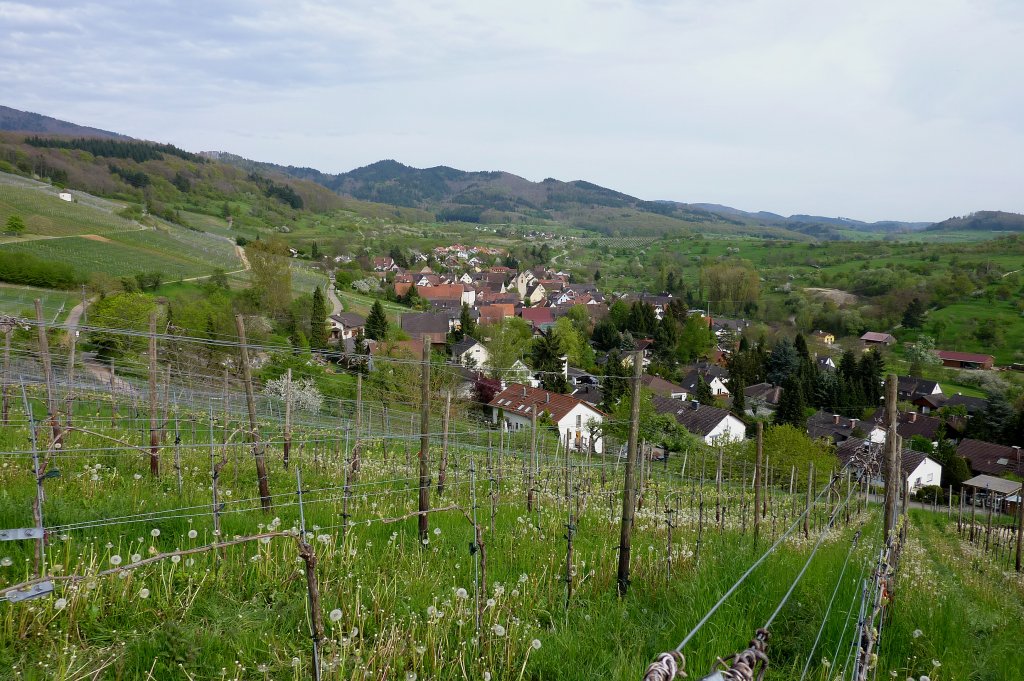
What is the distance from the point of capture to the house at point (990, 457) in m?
38.2

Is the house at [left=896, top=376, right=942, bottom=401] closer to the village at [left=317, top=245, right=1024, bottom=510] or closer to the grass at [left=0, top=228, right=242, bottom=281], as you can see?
the village at [left=317, top=245, right=1024, bottom=510]

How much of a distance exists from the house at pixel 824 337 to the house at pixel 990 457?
34221 millimetres

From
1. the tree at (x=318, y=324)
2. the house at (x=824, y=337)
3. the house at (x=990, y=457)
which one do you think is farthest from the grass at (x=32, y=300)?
the house at (x=824, y=337)

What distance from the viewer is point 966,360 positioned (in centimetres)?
6575

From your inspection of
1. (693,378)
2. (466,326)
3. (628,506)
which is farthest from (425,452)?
(466,326)

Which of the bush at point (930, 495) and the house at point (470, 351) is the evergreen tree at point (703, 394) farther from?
the house at point (470, 351)

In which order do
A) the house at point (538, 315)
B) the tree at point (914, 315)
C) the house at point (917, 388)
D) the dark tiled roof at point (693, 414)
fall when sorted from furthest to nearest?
the tree at point (914, 315) → the house at point (538, 315) → the house at point (917, 388) → the dark tiled roof at point (693, 414)

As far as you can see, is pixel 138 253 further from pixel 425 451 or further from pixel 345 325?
pixel 425 451

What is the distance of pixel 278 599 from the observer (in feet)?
15.2

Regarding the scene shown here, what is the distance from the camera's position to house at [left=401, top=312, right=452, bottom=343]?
56.0 m

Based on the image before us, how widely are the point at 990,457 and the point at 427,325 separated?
43353mm

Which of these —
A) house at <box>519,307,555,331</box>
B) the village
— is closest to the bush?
the village

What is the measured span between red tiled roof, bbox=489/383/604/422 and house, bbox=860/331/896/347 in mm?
51709

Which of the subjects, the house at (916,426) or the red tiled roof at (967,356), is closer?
the house at (916,426)
